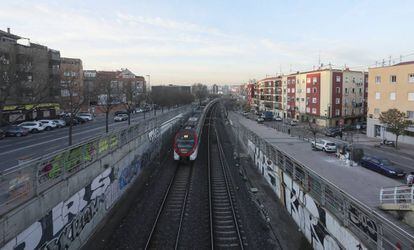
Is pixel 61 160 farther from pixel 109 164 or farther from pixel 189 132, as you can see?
pixel 189 132

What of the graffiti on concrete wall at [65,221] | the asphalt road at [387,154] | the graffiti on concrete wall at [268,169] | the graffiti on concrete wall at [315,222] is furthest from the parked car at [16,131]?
the asphalt road at [387,154]

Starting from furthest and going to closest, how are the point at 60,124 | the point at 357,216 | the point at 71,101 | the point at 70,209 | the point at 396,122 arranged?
the point at 60,124 < the point at 396,122 < the point at 71,101 < the point at 70,209 < the point at 357,216

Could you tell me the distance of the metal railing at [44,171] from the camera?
9375 millimetres

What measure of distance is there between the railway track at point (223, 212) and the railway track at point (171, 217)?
5.12ft

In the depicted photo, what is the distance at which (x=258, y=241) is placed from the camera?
1373 cm

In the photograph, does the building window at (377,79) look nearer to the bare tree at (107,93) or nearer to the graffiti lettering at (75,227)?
the bare tree at (107,93)

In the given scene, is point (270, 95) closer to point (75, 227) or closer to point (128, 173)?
point (128, 173)

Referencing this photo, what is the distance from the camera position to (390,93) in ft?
154

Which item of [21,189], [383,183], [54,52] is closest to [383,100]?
[383,183]

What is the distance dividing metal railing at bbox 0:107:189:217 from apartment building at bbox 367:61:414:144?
40.8m

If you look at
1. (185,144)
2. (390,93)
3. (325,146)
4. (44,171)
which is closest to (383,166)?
(325,146)

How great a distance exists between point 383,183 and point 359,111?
62.9 metres

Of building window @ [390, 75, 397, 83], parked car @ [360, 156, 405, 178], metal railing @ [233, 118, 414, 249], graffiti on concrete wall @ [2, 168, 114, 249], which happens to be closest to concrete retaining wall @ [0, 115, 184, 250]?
graffiti on concrete wall @ [2, 168, 114, 249]

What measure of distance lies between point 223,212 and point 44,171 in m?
9.28
